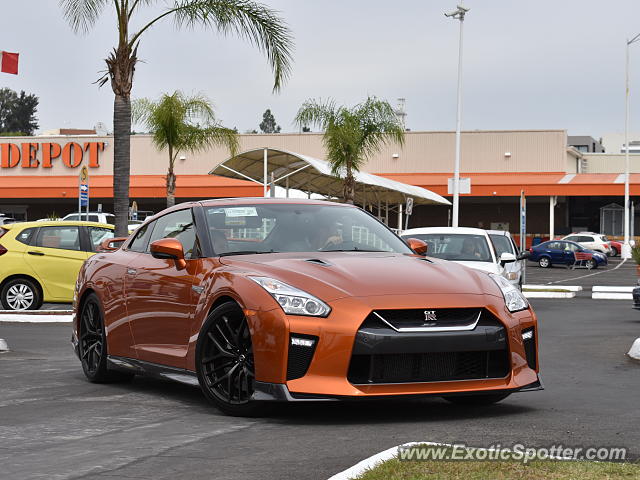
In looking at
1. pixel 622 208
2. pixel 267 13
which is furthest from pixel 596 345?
pixel 622 208

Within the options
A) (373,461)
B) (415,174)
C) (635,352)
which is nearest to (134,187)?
(415,174)

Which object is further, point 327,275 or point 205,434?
Answer: point 327,275

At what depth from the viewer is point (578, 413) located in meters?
7.66

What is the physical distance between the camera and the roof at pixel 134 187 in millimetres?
68375

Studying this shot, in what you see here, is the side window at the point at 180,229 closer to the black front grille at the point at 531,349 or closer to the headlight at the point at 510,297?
the headlight at the point at 510,297

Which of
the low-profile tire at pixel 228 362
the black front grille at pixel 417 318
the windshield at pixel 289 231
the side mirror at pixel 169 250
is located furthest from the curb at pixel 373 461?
the side mirror at pixel 169 250

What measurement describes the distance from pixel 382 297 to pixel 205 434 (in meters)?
1.35

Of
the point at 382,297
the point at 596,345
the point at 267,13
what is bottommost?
the point at 596,345

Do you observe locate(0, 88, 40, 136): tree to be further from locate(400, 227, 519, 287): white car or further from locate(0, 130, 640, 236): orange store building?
locate(400, 227, 519, 287): white car

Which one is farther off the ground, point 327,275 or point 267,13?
point 267,13

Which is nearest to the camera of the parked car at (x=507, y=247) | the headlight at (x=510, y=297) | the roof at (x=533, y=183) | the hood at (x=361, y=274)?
→ the hood at (x=361, y=274)

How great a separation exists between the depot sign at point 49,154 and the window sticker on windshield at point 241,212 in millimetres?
66648

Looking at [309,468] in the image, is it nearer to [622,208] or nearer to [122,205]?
[122,205]

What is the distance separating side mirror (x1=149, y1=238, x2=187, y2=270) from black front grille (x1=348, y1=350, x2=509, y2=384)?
1841 mm
